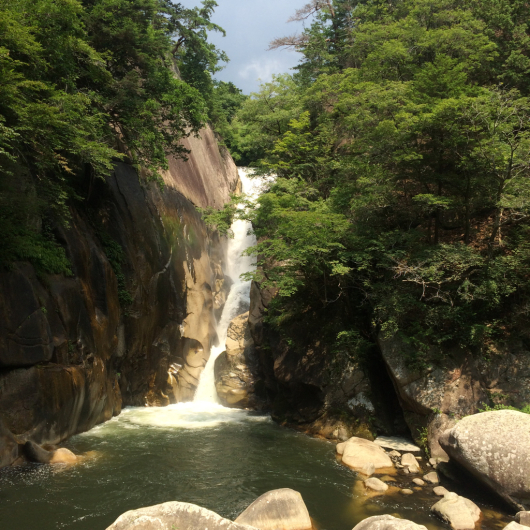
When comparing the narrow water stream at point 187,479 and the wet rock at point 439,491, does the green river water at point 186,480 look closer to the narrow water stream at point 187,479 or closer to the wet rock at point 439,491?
the narrow water stream at point 187,479

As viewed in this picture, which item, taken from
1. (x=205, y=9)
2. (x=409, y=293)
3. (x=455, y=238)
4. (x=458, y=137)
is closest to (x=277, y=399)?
Result: (x=409, y=293)

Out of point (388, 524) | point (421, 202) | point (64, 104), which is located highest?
point (64, 104)

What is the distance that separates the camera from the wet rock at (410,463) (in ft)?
33.6

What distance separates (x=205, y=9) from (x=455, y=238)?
2317 centimetres

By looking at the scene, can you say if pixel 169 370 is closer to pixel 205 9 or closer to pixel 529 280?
pixel 529 280

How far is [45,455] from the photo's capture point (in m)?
9.66

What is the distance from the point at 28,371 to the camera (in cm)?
1011

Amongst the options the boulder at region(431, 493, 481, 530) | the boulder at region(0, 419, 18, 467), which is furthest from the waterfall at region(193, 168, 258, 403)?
the boulder at region(431, 493, 481, 530)

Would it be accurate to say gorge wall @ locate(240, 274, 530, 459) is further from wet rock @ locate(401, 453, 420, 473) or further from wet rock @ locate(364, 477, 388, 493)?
wet rock @ locate(364, 477, 388, 493)

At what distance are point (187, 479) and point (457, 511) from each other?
5543 mm

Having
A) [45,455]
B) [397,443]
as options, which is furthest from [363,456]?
[45,455]

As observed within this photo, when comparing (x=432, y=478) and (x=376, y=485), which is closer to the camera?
(x=376, y=485)

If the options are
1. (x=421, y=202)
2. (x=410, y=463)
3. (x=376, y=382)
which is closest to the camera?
(x=410, y=463)

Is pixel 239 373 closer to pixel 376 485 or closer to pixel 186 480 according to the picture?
pixel 186 480
